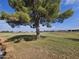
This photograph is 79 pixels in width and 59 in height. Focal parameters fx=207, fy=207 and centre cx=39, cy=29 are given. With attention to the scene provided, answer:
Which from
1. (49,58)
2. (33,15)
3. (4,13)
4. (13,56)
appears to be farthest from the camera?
(33,15)

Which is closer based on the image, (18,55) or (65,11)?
(18,55)

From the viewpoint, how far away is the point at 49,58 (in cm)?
1627

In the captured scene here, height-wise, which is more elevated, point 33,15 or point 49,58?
point 33,15

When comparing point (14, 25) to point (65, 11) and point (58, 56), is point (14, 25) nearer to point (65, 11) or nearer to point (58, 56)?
point (65, 11)

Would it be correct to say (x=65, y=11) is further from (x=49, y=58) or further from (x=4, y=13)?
(x=49, y=58)

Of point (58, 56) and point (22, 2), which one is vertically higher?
point (22, 2)

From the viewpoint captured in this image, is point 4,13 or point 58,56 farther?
point 4,13

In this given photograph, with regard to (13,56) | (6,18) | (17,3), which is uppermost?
(17,3)

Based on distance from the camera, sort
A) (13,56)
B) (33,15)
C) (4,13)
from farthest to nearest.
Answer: (33,15) → (4,13) → (13,56)

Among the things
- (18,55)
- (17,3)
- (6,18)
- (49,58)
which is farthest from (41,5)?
(49,58)

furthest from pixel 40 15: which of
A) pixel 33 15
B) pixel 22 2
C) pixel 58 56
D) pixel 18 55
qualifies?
pixel 58 56

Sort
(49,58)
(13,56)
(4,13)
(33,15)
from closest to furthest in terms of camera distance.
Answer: (49,58) < (13,56) < (4,13) < (33,15)

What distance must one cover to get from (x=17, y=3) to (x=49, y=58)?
18125 mm

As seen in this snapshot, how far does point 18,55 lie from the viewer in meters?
18.6
